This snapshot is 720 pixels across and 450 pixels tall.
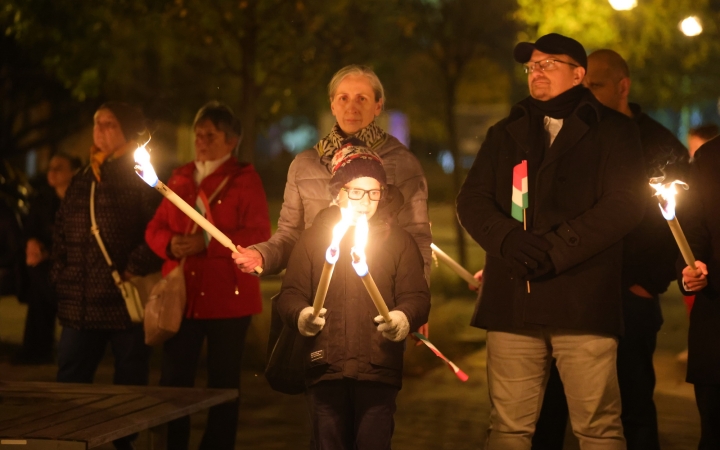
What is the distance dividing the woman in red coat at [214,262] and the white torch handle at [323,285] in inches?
78.7

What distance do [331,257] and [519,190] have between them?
1.43 metres

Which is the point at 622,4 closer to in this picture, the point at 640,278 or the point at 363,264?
the point at 640,278

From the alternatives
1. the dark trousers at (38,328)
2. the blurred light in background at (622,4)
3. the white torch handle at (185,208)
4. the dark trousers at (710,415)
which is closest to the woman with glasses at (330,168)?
the white torch handle at (185,208)

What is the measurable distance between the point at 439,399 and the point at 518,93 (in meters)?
18.7

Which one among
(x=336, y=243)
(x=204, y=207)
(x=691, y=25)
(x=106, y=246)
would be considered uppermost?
(x=691, y=25)

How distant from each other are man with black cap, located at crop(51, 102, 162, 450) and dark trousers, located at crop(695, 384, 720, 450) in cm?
301

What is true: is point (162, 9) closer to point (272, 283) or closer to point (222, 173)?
point (222, 173)

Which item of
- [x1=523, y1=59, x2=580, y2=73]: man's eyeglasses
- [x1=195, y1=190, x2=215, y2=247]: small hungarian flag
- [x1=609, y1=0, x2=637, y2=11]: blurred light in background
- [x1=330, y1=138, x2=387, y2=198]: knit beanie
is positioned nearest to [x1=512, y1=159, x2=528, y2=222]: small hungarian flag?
[x1=523, y1=59, x2=580, y2=73]: man's eyeglasses

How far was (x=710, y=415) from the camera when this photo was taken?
16.7ft

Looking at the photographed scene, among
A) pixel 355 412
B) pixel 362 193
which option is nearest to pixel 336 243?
pixel 362 193

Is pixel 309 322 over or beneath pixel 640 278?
beneath

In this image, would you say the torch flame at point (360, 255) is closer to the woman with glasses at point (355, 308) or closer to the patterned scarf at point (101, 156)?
the woman with glasses at point (355, 308)

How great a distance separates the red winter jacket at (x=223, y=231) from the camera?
19.9 feet

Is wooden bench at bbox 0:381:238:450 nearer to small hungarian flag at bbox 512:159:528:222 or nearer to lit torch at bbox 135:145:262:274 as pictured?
lit torch at bbox 135:145:262:274
